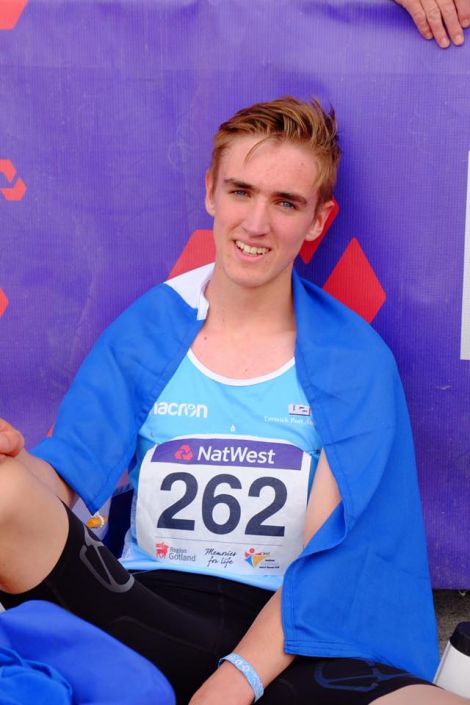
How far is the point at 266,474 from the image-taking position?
2.27 metres

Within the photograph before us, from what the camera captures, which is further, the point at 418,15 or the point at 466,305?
the point at 466,305

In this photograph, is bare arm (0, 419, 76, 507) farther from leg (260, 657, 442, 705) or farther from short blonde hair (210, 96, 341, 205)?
short blonde hair (210, 96, 341, 205)

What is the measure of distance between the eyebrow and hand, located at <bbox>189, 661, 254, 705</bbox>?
102 cm

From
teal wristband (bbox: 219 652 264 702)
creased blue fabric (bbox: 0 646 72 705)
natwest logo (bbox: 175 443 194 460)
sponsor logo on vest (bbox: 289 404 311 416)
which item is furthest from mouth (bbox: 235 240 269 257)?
creased blue fabric (bbox: 0 646 72 705)

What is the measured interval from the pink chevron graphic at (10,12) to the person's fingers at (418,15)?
951 mm

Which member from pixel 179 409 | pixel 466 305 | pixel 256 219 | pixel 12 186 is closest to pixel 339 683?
pixel 179 409

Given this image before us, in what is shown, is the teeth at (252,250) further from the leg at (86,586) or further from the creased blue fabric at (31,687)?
the creased blue fabric at (31,687)

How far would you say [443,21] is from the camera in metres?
2.53

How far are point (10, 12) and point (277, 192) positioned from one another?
903mm

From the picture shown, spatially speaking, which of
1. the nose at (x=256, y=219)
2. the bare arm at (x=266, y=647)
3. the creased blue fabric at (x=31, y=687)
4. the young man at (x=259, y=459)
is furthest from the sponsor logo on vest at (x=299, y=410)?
the creased blue fabric at (x=31, y=687)

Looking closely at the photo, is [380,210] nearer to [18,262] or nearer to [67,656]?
[18,262]

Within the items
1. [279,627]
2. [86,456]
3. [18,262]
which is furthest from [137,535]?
[18,262]

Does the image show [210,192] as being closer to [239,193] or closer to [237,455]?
[239,193]

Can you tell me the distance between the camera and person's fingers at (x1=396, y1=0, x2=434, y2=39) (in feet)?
8.23
